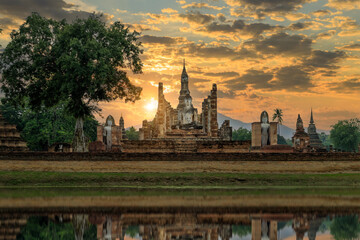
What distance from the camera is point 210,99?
46.3m

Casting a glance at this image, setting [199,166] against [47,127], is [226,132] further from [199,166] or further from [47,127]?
[47,127]

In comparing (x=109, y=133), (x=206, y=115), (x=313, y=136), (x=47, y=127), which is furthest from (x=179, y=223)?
(x=313, y=136)

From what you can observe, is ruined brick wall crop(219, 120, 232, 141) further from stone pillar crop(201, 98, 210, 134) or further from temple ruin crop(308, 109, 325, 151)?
temple ruin crop(308, 109, 325, 151)

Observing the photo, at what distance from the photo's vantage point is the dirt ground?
25.0 metres

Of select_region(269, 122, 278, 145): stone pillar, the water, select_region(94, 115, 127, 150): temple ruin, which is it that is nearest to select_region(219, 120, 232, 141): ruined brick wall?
select_region(94, 115, 127, 150): temple ruin

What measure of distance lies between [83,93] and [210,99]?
18613 mm

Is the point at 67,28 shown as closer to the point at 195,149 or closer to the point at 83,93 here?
the point at 83,93

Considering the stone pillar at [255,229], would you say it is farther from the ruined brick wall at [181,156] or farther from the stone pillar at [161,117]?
the stone pillar at [161,117]

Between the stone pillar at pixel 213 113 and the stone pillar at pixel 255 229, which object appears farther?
the stone pillar at pixel 213 113

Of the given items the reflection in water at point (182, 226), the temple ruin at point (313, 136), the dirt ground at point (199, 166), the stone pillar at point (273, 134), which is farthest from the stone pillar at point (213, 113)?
the temple ruin at point (313, 136)

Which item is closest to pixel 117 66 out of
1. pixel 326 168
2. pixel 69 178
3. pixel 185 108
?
pixel 69 178

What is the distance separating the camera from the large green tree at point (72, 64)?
2827cm

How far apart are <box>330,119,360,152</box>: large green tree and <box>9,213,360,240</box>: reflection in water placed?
90714 mm

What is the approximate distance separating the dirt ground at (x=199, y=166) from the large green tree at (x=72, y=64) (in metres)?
4.98
